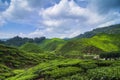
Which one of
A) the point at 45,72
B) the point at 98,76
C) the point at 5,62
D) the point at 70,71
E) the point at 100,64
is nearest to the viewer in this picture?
the point at 98,76

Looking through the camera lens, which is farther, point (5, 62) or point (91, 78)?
point (5, 62)

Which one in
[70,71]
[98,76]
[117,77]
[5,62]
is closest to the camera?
[117,77]

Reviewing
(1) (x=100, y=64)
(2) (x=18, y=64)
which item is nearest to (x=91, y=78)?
(1) (x=100, y=64)

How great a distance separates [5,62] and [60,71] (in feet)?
350

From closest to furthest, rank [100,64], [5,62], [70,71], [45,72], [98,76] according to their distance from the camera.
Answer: [98,76]
[70,71]
[45,72]
[100,64]
[5,62]

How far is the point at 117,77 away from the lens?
6172 cm

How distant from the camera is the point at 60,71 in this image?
9212 cm

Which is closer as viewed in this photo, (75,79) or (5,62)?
(75,79)

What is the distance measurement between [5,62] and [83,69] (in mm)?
106541

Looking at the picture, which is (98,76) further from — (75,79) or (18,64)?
(18,64)

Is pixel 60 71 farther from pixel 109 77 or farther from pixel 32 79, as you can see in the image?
pixel 109 77

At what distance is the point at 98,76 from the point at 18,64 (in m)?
132

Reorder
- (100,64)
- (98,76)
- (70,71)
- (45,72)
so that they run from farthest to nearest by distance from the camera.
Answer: (100,64) → (45,72) → (70,71) → (98,76)

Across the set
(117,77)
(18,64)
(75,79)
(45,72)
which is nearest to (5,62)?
(18,64)
